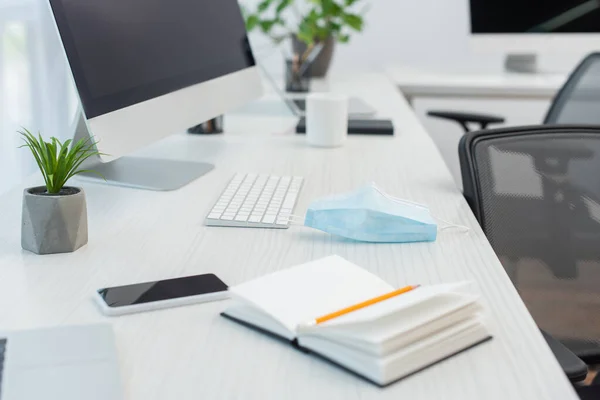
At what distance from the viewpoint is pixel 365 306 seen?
2.44ft

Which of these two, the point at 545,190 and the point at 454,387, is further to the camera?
the point at 545,190

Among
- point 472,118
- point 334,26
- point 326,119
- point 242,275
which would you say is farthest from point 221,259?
point 334,26

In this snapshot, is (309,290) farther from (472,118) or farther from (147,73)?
(472,118)

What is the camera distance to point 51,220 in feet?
3.07

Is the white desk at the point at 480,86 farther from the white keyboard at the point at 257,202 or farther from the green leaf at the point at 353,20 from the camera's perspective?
the white keyboard at the point at 257,202

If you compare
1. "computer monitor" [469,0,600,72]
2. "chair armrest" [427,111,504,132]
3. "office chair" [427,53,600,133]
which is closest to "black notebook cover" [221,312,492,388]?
"office chair" [427,53,600,133]

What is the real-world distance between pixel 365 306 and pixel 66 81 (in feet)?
3.16

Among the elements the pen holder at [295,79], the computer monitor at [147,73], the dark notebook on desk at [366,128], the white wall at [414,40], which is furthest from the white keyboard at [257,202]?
the white wall at [414,40]

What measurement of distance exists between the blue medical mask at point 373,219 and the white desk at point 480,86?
1672 millimetres

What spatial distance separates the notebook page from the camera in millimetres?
751

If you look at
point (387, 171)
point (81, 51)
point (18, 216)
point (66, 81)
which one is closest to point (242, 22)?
point (66, 81)

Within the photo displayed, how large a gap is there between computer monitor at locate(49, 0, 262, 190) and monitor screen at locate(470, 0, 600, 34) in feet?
4.94

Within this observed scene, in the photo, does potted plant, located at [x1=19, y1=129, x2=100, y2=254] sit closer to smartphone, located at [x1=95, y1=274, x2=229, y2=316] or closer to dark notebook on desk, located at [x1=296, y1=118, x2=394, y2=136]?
smartphone, located at [x1=95, y1=274, x2=229, y2=316]

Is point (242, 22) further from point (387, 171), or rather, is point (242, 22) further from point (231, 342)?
point (231, 342)
